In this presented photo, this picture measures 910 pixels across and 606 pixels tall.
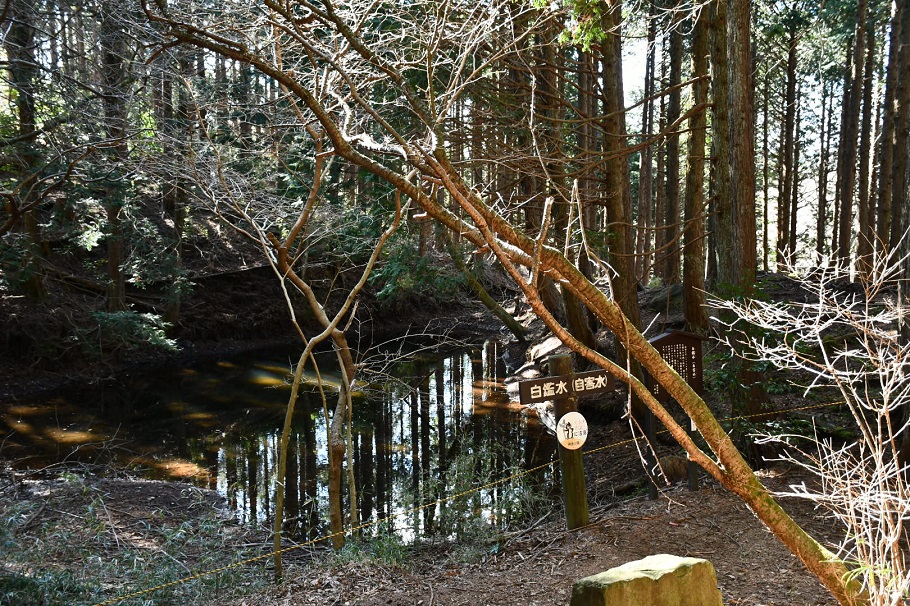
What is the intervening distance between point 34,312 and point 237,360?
493 centimetres

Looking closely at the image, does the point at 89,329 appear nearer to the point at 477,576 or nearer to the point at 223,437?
the point at 223,437

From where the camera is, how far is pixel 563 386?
18.4 ft

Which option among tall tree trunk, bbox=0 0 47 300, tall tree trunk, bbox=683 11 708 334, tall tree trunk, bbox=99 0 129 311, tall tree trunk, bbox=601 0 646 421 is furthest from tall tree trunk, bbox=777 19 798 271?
tall tree trunk, bbox=0 0 47 300

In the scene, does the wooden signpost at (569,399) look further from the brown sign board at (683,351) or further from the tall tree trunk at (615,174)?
the tall tree trunk at (615,174)

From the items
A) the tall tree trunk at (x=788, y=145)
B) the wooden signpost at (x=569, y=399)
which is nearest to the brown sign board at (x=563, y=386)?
the wooden signpost at (x=569, y=399)

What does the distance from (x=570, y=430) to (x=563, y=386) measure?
0.41 meters

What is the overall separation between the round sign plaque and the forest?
1.06 metres

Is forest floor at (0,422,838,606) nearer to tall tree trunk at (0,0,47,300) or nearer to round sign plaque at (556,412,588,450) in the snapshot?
round sign plaque at (556,412,588,450)

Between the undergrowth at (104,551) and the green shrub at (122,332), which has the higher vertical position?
the green shrub at (122,332)

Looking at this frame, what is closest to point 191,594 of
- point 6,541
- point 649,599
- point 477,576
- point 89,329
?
point 6,541

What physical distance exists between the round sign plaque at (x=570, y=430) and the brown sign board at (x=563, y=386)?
0.20 metres

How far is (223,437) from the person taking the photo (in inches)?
468

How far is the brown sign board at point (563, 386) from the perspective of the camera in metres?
5.43

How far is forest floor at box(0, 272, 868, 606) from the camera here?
480 centimetres
